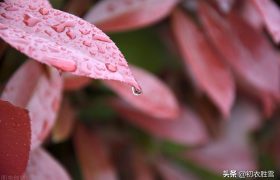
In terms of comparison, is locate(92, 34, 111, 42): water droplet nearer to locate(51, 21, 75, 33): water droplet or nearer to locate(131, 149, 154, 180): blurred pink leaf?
locate(51, 21, 75, 33): water droplet

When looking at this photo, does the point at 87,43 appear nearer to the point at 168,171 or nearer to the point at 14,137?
the point at 14,137

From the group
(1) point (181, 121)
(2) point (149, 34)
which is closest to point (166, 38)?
(2) point (149, 34)

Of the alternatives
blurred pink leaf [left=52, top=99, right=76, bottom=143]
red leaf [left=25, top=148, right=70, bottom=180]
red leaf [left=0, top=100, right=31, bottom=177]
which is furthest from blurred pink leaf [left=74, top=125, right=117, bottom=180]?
red leaf [left=0, top=100, right=31, bottom=177]

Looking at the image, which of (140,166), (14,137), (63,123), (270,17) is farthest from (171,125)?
(14,137)

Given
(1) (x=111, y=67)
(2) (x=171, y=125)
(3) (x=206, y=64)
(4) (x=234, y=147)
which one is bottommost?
(4) (x=234, y=147)

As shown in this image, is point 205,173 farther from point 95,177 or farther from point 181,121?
point 95,177

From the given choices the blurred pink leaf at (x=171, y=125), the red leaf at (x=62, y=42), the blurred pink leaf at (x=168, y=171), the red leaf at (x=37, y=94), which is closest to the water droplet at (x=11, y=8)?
the red leaf at (x=62, y=42)
